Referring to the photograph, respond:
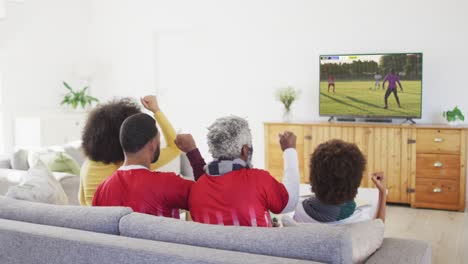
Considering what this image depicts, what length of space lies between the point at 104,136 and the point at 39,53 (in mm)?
4912

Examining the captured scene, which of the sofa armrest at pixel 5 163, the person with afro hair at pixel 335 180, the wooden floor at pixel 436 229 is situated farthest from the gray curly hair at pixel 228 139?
the sofa armrest at pixel 5 163

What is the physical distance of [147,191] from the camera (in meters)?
2.22

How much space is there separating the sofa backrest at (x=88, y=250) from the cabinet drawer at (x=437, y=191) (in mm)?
4106

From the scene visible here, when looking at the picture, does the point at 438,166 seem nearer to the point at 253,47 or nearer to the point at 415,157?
the point at 415,157

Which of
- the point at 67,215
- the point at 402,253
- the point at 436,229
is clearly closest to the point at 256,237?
the point at 402,253

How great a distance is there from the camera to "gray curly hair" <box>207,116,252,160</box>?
7.18ft

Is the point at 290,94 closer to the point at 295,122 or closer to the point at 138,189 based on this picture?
the point at 295,122

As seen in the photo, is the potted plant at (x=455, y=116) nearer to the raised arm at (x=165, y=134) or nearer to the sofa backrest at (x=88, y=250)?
the raised arm at (x=165, y=134)

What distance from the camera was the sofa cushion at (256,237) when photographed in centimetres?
164

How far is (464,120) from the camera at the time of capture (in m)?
5.64

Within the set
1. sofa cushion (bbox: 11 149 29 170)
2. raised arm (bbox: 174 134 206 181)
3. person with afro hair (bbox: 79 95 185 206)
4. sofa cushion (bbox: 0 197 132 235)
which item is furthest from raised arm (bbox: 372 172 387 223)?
sofa cushion (bbox: 11 149 29 170)

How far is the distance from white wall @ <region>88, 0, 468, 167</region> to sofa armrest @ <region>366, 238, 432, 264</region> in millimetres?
4048

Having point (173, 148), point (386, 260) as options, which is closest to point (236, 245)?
point (386, 260)

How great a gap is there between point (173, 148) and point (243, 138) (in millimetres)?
496
